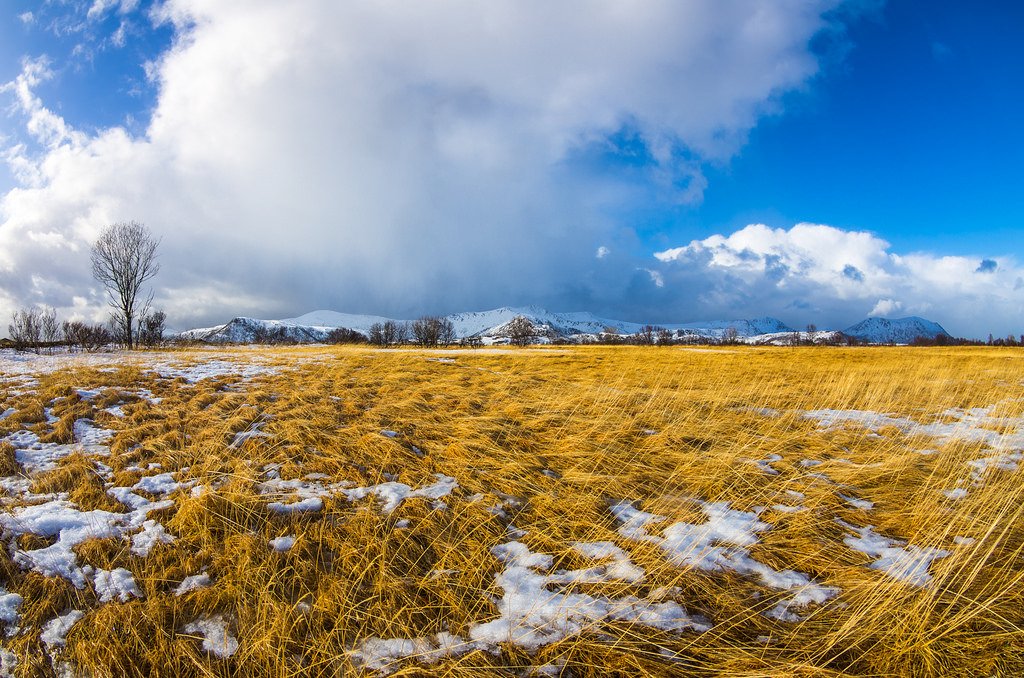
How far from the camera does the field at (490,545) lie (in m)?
2.57

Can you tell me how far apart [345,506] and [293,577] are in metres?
1.02

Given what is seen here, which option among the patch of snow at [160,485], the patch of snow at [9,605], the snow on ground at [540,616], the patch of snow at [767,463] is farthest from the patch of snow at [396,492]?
the patch of snow at [767,463]

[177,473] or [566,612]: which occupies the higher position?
[177,473]

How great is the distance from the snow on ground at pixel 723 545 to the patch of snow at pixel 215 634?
3.24 m

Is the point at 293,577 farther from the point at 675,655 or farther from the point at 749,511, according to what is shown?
the point at 749,511

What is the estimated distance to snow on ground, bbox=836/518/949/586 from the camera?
3.26 metres

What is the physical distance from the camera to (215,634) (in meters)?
2.69

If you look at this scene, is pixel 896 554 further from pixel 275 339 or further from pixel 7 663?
pixel 275 339

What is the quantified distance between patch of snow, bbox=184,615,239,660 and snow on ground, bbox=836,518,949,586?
4989 mm

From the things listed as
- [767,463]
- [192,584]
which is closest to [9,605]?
[192,584]

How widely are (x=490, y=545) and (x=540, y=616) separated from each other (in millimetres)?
979

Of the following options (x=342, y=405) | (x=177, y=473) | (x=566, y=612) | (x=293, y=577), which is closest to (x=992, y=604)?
(x=566, y=612)

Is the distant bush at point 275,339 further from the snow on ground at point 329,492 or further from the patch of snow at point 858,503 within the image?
the patch of snow at point 858,503

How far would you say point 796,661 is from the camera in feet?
8.29
